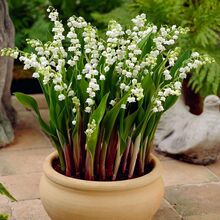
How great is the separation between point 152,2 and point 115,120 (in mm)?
2094

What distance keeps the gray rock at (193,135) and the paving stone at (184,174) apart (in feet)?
0.21

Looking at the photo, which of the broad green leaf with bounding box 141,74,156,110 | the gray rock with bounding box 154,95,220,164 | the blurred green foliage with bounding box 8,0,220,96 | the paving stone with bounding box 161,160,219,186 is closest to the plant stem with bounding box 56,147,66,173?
the broad green leaf with bounding box 141,74,156,110

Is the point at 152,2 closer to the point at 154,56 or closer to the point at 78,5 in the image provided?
the point at 78,5

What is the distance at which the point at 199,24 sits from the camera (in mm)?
4398

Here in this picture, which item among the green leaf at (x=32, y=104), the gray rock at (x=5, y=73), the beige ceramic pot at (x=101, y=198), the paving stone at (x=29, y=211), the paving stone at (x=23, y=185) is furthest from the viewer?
the gray rock at (x=5, y=73)

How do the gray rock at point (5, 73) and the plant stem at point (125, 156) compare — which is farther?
the gray rock at point (5, 73)

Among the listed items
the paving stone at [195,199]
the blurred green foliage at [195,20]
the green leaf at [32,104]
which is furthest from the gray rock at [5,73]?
the green leaf at [32,104]

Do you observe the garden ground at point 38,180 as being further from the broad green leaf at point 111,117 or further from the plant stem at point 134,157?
the broad green leaf at point 111,117

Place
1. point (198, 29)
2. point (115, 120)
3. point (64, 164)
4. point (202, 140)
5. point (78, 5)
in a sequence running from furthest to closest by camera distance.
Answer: point (78, 5) < point (198, 29) < point (202, 140) < point (64, 164) < point (115, 120)

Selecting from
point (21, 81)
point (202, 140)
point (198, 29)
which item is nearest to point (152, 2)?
point (198, 29)

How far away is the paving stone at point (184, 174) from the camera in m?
3.67

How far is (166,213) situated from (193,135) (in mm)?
835

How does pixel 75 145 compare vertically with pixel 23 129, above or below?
above

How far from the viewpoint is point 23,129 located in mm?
4605
